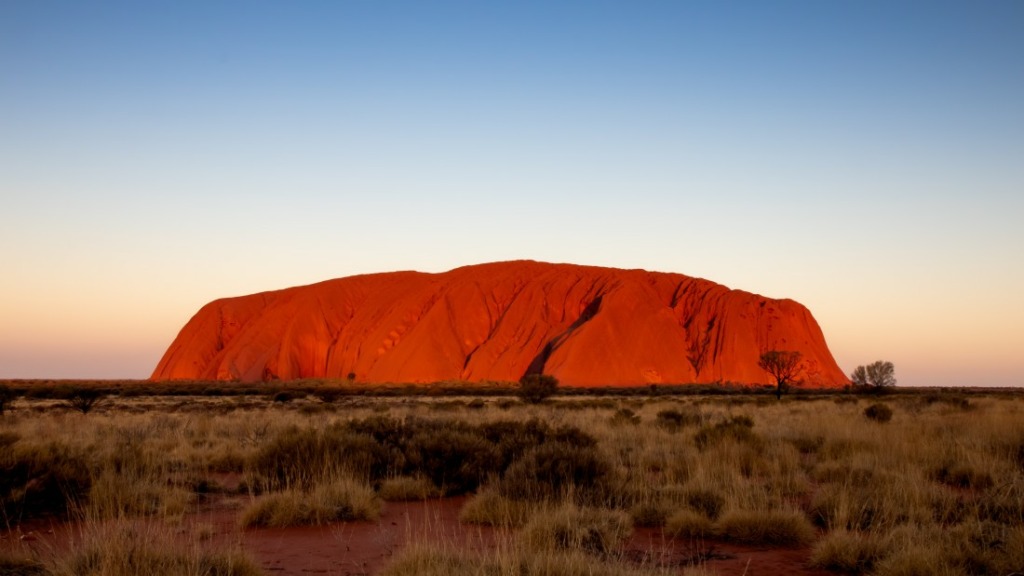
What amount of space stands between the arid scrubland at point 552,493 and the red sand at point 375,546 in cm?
13

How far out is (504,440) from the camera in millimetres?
9977

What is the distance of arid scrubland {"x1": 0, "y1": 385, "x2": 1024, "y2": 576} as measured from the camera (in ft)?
14.8

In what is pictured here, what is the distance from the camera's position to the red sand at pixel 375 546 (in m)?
5.12

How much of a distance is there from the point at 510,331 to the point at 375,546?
65.3 meters

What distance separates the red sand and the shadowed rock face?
53.6 m

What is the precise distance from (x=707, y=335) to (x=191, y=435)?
58.7 m

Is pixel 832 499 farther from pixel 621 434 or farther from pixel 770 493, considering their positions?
pixel 621 434

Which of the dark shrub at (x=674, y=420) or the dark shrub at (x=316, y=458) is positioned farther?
the dark shrub at (x=674, y=420)

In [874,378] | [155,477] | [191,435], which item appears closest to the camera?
[155,477]

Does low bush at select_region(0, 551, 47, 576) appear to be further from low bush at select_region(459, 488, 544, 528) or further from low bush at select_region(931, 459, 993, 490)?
low bush at select_region(931, 459, 993, 490)

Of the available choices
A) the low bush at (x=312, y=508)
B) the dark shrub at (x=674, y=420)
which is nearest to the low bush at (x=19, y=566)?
the low bush at (x=312, y=508)

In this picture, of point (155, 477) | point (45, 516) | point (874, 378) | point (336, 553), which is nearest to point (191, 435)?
point (155, 477)

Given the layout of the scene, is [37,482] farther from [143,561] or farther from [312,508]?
[143,561]

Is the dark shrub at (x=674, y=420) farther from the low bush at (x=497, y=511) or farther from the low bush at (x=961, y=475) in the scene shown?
the low bush at (x=497, y=511)
